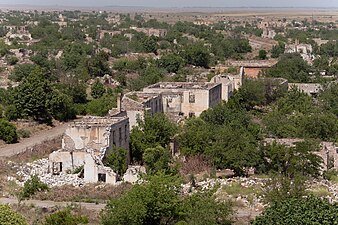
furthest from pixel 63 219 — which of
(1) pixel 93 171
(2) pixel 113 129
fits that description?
(2) pixel 113 129

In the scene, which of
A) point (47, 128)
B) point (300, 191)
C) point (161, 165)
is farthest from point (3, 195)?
point (47, 128)

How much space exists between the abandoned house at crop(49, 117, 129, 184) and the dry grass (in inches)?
47.2

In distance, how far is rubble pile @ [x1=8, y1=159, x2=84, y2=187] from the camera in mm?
24539

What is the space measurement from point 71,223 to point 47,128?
20819 mm

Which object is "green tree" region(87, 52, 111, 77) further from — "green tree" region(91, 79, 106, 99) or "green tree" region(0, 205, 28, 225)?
"green tree" region(0, 205, 28, 225)

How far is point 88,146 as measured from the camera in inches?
1054

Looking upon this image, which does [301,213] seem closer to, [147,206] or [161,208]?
[161,208]

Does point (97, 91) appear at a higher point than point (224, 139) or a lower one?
lower

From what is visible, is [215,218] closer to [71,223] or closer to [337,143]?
[71,223]

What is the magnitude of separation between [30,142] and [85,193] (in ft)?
40.3

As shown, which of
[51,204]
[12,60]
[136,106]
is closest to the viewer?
[51,204]

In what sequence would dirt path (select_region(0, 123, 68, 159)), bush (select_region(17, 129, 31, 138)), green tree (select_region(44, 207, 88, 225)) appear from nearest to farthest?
green tree (select_region(44, 207, 88, 225)) → dirt path (select_region(0, 123, 68, 159)) → bush (select_region(17, 129, 31, 138))

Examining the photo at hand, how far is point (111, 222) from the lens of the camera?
59.7 feet

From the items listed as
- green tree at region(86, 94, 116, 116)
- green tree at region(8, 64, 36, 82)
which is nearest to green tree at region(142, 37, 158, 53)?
green tree at region(8, 64, 36, 82)
